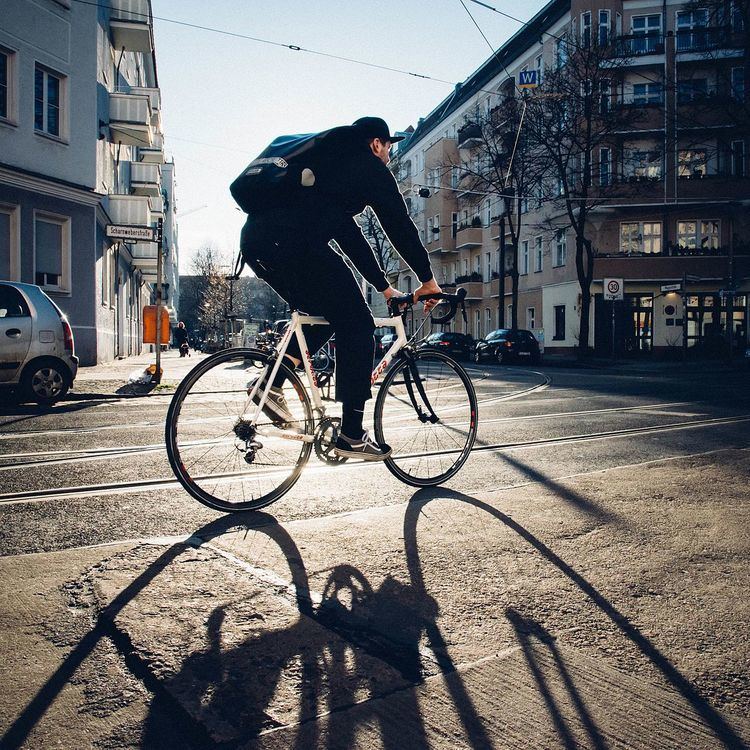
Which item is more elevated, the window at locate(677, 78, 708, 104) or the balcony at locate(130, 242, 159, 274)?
the window at locate(677, 78, 708, 104)

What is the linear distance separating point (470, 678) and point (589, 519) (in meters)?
2.03

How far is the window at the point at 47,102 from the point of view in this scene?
2194cm

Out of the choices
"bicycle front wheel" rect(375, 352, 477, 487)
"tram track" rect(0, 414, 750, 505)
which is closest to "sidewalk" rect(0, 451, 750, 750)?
"bicycle front wheel" rect(375, 352, 477, 487)

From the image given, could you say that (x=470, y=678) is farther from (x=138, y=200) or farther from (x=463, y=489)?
(x=138, y=200)

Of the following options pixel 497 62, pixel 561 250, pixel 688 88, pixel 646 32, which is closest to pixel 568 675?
pixel 688 88

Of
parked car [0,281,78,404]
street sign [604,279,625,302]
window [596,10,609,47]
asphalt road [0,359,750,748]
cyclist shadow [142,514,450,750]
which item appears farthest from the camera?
window [596,10,609,47]

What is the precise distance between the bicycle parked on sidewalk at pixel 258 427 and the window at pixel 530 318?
4668 centimetres

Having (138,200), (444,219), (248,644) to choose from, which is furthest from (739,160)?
(248,644)

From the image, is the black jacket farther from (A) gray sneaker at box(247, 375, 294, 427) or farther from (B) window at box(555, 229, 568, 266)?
(B) window at box(555, 229, 568, 266)

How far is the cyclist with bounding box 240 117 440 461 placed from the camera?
4.03 metres

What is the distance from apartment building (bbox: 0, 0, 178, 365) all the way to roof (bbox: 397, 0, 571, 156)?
17.2 metres

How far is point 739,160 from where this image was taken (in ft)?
138

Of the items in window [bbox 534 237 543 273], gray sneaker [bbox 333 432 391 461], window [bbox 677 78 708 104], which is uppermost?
window [bbox 677 78 708 104]

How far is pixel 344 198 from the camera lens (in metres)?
4.10
